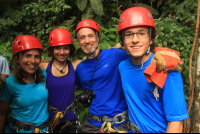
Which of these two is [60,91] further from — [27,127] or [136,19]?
[136,19]

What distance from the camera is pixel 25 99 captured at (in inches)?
91.4

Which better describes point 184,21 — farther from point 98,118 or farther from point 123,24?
point 98,118

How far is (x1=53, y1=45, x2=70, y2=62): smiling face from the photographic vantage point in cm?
296

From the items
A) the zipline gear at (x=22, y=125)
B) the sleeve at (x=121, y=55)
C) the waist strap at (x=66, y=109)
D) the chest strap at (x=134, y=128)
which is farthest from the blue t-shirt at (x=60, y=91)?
the chest strap at (x=134, y=128)

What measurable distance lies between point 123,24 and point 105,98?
142 cm

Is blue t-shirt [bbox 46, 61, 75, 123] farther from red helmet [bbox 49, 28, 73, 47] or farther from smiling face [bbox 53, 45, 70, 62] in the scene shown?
red helmet [bbox 49, 28, 73, 47]

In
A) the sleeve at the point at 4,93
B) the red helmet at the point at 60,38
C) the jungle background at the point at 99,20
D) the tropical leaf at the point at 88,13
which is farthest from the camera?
the tropical leaf at the point at 88,13

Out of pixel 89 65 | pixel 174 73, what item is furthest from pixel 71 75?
pixel 174 73

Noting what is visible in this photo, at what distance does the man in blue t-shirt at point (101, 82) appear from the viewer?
2559 mm

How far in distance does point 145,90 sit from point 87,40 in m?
1.52

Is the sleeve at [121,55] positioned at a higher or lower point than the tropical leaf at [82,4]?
lower

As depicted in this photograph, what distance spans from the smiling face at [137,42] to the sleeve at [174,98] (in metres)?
0.51

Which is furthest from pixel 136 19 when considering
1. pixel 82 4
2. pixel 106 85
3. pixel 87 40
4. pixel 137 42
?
pixel 82 4

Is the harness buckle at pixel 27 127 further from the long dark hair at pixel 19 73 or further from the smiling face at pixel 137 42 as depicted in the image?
the smiling face at pixel 137 42
